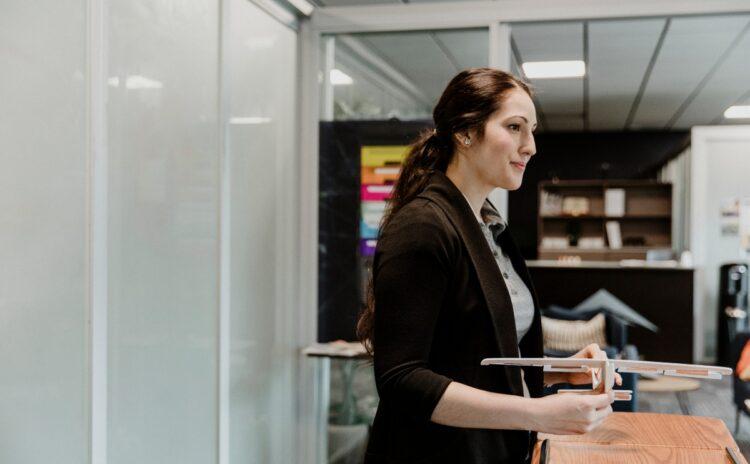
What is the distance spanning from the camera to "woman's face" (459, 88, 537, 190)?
4.79 feet

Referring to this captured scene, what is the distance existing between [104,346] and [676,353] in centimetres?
625

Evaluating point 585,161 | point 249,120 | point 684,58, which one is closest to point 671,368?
point 249,120

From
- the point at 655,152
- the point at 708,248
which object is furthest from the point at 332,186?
the point at 655,152

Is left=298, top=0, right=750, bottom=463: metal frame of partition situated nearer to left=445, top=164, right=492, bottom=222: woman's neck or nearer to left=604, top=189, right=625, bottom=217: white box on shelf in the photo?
left=445, top=164, right=492, bottom=222: woman's neck

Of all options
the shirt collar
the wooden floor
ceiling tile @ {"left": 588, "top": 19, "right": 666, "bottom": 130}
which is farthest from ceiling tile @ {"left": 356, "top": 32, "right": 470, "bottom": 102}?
the wooden floor

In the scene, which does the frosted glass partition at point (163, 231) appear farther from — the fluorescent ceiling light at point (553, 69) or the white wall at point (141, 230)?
the fluorescent ceiling light at point (553, 69)

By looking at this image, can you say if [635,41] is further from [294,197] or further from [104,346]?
[104,346]

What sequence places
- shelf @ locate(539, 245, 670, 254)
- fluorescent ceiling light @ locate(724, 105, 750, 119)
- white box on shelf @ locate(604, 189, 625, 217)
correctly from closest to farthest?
fluorescent ceiling light @ locate(724, 105, 750, 119) < shelf @ locate(539, 245, 670, 254) < white box on shelf @ locate(604, 189, 625, 217)

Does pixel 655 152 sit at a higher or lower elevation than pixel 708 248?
higher

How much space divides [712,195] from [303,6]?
7406 mm

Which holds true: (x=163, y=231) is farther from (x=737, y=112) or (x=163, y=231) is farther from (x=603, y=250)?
(x=603, y=250)

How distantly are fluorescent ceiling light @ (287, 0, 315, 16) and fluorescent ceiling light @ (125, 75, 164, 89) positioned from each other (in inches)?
48.8

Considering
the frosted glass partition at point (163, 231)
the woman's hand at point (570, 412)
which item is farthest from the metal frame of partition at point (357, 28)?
the woman's hand at point (570, 412)

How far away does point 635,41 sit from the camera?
559 centimetres
